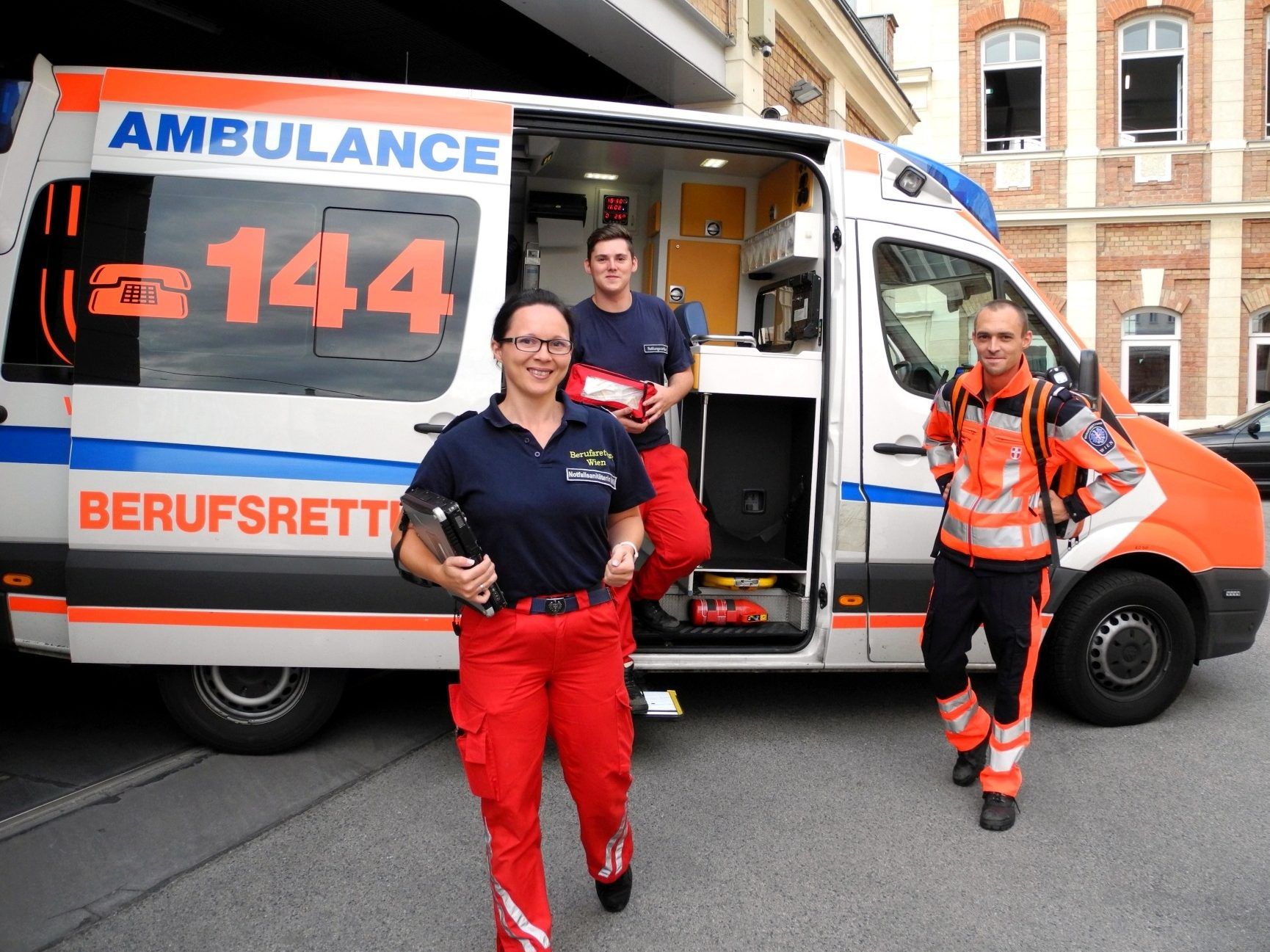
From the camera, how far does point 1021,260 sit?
18766 mm

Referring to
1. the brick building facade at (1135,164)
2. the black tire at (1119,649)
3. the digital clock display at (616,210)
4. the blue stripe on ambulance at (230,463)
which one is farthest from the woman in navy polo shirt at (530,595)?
the brick building facade at (1135,164)

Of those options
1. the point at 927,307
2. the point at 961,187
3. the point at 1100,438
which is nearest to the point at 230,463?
the point at 927,307

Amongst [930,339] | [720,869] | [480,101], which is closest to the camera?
[720,869]

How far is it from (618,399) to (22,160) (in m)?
2.25

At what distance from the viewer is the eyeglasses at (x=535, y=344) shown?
252cm

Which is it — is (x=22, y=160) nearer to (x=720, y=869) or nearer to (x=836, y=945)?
(x=720, y=869)

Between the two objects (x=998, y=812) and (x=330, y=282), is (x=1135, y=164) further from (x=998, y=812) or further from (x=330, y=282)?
(x=330, y=282)

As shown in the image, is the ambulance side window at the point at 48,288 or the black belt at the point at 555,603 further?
the ambulance side window at the point at 48,288

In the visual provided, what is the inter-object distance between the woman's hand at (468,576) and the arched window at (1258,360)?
19.2 metres

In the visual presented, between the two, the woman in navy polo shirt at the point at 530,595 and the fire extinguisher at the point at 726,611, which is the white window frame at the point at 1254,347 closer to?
the fire extinguisher at the point at 726,611

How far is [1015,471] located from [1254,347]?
1746 cm

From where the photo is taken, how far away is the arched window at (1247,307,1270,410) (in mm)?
18156

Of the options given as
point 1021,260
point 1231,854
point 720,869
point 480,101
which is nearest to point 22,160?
point 480,101

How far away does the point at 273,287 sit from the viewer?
3699 millimetres
